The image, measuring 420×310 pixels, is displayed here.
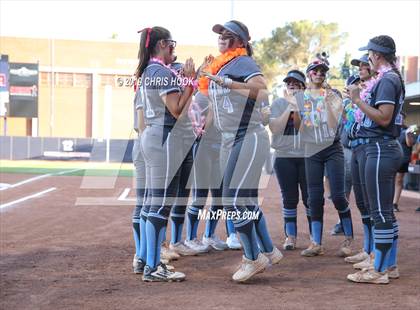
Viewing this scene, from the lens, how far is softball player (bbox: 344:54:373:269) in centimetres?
537

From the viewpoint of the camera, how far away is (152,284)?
4.96 m

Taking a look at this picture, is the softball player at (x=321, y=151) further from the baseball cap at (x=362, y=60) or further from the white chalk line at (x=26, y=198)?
the white chalk line at (x=26, y=198)

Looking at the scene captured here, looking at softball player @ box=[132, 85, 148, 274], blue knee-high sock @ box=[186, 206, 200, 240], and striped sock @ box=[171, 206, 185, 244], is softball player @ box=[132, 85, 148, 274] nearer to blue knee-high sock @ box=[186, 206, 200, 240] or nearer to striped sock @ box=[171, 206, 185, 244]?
striped sock @ box=[171, 206, 185, 244]

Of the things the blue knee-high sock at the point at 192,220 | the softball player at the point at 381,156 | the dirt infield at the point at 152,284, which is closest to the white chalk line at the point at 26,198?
the dirt infield at the point at 152,284

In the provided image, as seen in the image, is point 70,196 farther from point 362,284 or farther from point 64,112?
point 64,112

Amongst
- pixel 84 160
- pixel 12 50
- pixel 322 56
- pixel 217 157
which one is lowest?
pixel 84 160

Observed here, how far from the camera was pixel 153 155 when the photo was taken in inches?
200

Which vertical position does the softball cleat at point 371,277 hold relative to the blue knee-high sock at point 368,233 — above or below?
below

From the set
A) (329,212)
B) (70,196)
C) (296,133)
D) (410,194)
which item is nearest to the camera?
(296,133)

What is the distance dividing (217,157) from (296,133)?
101cm

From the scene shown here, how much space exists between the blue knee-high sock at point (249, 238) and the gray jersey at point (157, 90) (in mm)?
1147

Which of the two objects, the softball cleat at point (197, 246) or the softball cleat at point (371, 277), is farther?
the softball cleat at point (197, 246)

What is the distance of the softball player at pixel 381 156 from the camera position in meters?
5.01

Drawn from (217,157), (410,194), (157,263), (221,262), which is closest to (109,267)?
(157,263)
